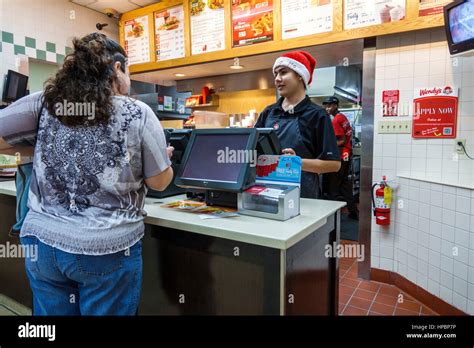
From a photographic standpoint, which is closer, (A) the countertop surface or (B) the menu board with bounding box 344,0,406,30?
(A) the countertop surface

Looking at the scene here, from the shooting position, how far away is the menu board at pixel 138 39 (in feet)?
14.3

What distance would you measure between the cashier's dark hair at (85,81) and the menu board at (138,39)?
3461 millimetres

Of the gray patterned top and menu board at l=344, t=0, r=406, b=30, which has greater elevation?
menu board at l=344, t=0, r=406, b=30

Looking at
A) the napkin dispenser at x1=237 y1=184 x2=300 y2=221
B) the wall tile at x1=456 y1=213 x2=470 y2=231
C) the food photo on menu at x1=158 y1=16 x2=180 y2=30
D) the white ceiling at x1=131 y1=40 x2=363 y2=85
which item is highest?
the food photo on menu at x1=158 y1=16 x2=180 y2=30

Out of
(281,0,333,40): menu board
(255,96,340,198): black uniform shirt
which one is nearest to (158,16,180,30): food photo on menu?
(281,0,333,40): menu board

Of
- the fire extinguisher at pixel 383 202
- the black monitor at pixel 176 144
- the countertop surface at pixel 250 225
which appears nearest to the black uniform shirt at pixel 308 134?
the countertop surface at pixel 250 225

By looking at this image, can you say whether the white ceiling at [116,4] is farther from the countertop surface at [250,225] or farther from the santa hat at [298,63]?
the countertop surface at [250,225]

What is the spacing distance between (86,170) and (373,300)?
2.55 meters

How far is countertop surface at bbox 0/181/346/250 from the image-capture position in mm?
1197

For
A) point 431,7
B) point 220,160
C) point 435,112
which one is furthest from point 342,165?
point 220,160

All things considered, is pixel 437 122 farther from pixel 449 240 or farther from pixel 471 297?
pixel 471 297

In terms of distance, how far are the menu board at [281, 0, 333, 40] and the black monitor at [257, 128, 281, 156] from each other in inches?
74.0

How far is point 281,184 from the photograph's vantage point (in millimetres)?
1500

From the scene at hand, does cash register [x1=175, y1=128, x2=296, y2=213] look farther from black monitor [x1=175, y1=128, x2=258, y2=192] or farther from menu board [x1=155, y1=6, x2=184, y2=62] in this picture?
menu board [x1=155, y1=6, x2=184, y2=62]
